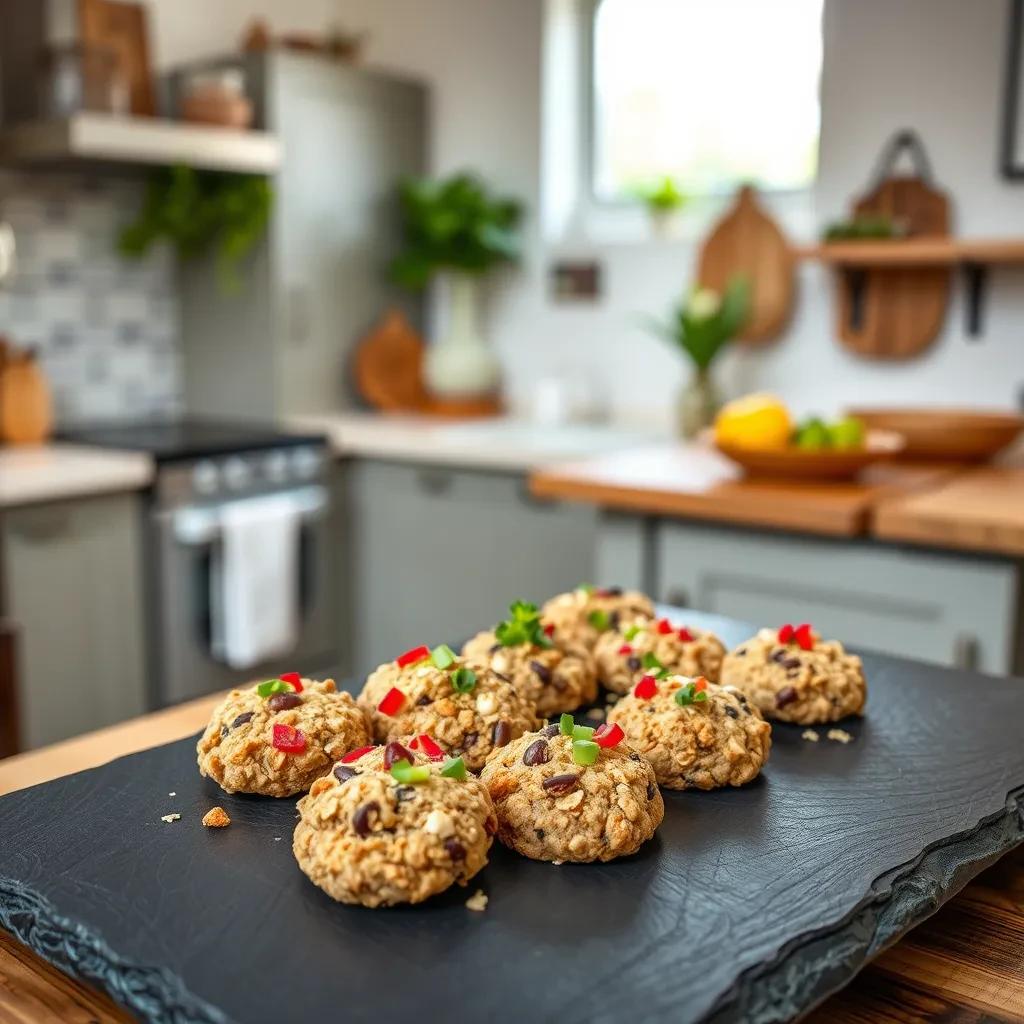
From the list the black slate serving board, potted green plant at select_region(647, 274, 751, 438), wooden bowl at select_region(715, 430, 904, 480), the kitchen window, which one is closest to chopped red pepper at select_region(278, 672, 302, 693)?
the black slate serving board

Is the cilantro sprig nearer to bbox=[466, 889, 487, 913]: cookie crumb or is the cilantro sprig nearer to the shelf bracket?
bbox=[466, 889, 487, 913]: cookie crumb

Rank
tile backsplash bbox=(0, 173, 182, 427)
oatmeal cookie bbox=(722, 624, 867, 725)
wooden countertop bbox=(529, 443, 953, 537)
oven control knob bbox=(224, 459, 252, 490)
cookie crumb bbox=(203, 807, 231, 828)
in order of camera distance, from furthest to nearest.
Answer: tile backsplash bbox=(0, 173, 182, 427) < oven control knob bbox=(224, 459, 252, 490) < wooden countertop bbox=(529, 443, 953, 537) < oatmeal cookie bbox=(722, 624, 867, 725) < cookie crumb bbox=(203, 807, 231, 828)

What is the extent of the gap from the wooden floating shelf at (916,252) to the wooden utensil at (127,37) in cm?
184

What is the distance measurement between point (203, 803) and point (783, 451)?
1508 mm

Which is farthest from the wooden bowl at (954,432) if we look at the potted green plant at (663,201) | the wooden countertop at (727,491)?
the potted green plant at (663,201)

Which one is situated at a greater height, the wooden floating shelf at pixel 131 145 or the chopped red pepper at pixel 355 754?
the wooden floating shelf at pixel 131 145

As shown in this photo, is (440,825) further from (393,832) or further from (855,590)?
(855,590)

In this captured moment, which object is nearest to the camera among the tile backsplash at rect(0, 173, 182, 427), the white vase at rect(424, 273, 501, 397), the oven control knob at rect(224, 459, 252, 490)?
the oven control knob at rect(224, 459, 252, 490)

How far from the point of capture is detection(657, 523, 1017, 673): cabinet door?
1986mm

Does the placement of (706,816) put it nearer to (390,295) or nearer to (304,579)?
(304,579)

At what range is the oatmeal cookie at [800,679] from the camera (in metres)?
1.20

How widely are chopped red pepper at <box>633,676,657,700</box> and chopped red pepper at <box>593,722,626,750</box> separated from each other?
0.39 feet

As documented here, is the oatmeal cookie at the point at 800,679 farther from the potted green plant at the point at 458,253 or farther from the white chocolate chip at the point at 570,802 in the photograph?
the potted green plant at the point at 458,253

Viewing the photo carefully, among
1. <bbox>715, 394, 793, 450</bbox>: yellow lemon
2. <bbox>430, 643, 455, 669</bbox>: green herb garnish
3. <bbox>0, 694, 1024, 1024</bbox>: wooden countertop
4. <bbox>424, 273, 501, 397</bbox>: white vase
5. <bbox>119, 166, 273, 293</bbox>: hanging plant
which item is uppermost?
<bbox>119, 166, 273, 293</bbox>: hanging plant
